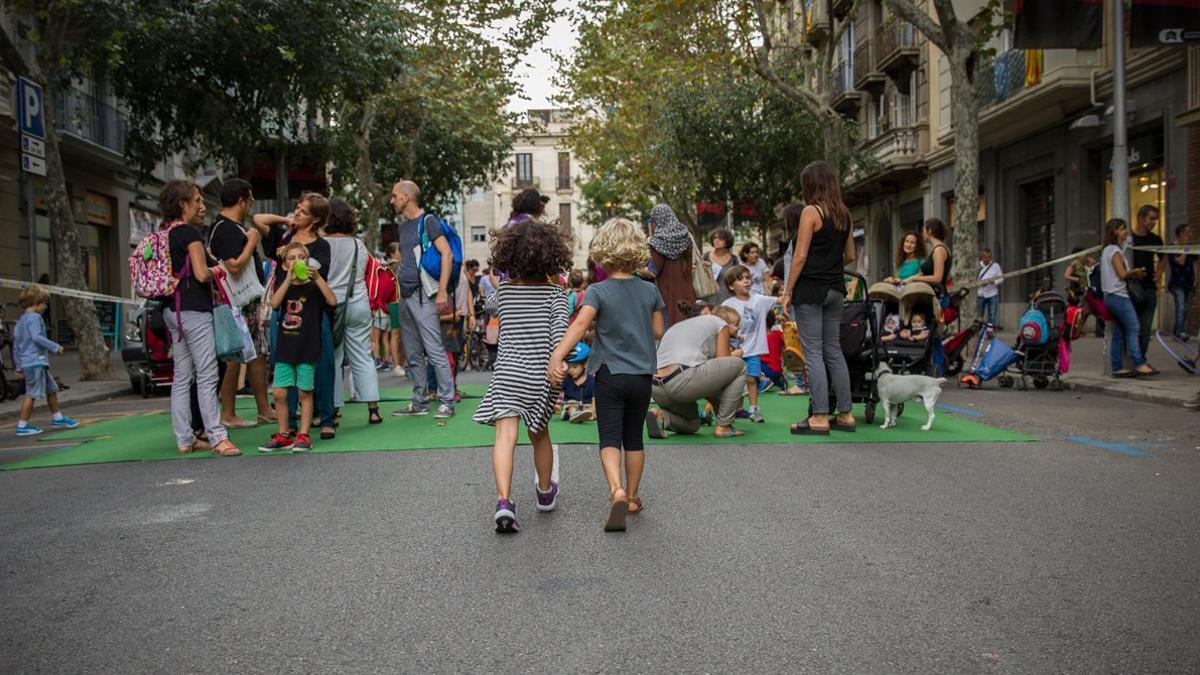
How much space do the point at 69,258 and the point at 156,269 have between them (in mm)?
10011

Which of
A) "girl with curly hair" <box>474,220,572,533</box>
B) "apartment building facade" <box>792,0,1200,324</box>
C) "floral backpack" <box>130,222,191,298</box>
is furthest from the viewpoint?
"apartment building facade" <box>792,0,1200,324</box>

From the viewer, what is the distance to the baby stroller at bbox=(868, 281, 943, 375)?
10.1 metres

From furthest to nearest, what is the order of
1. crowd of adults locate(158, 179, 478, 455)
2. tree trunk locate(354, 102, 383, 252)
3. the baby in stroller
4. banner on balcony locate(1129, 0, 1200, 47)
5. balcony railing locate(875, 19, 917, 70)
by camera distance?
balcony railing locate(875, 19, 917, 70), tree trunk locate(354, 102, 383, 252), banner on balcony locate(1129, 0, 1200, 47), the baby in stroller, crowd of adults locate(158, 179, 478, 455)

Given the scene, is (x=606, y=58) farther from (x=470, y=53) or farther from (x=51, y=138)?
(x=51, y=138)

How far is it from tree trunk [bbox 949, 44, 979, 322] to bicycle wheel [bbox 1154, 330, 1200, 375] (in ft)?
9.58

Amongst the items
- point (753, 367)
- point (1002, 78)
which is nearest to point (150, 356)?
point (753, 367)

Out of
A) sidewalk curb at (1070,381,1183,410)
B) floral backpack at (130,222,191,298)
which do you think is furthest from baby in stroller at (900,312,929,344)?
floral backpack at (130,222,191,298)

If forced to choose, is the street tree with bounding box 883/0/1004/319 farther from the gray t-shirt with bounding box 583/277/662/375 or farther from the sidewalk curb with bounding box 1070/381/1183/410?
the gray t-shirt with bounding box 583/277/662/375

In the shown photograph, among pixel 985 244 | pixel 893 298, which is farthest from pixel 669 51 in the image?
pixel 893 298

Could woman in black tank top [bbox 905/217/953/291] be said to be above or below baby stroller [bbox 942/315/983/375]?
above

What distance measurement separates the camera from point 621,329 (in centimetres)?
537

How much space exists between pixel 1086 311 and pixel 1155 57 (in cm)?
903

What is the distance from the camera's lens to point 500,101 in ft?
95.8

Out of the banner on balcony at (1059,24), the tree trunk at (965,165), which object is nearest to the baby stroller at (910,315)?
the tree trunk at (965,165)
